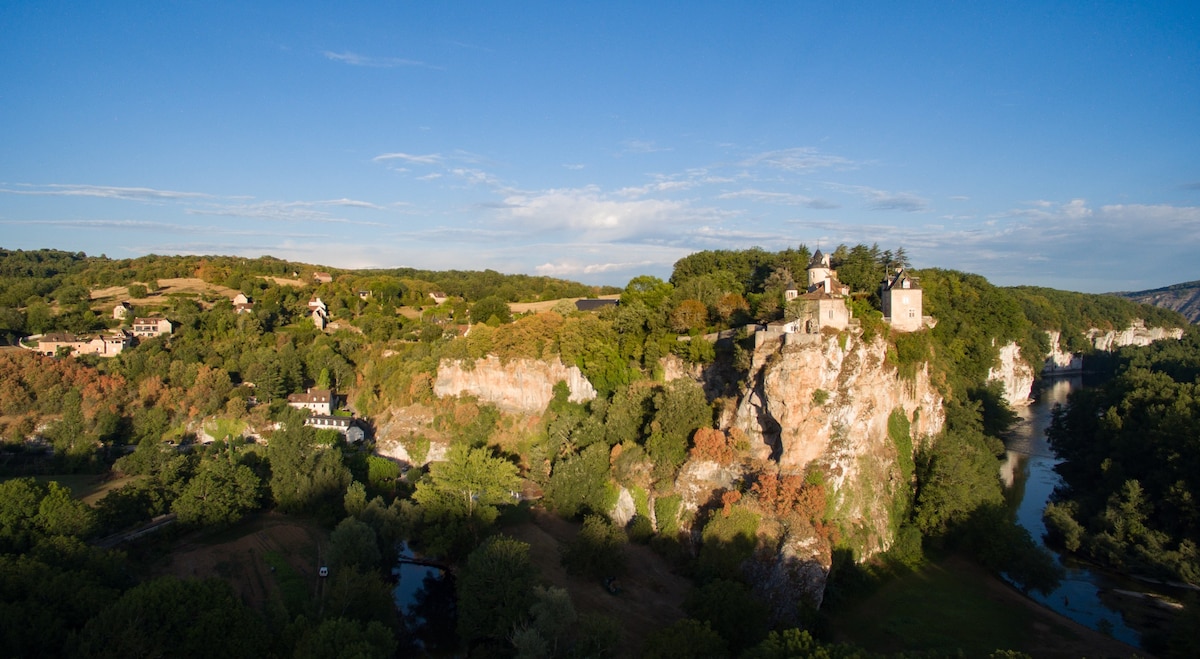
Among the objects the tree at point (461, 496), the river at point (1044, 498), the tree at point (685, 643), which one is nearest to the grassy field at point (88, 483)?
the tree at point (461, 496)

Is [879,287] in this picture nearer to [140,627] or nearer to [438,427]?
[438,427]

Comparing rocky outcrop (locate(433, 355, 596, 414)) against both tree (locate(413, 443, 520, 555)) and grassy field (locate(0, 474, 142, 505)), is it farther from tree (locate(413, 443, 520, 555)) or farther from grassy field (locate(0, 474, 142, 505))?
grassy field (locate(0, 474, 142, 505))

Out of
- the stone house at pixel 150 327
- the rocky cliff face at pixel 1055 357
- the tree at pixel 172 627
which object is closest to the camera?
the tree at pixel 172 627

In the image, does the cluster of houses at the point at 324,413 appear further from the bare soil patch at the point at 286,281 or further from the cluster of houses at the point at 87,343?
the bare soil patch at the point at 286,281

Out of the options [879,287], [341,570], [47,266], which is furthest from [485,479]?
[47,266]

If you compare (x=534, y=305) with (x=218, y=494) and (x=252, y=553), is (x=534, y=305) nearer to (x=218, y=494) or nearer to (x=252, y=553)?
(x=218, y=494)
